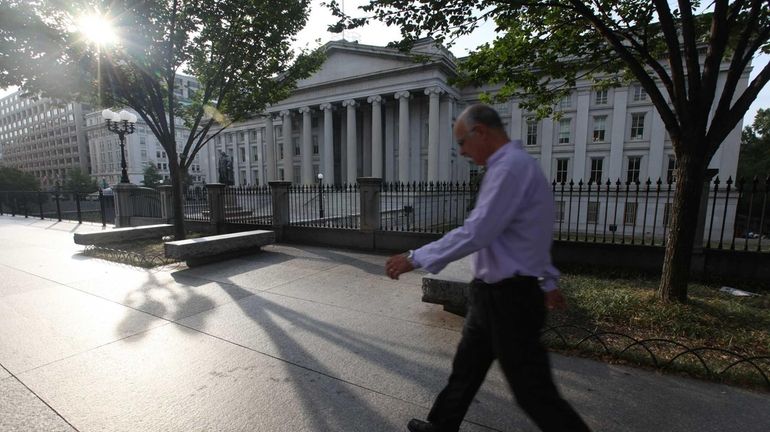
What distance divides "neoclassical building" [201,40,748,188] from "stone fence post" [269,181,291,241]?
18.2 m

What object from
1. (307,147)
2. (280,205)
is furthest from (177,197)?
(307,147)

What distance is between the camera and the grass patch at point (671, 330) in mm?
3248

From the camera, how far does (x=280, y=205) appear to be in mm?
10875

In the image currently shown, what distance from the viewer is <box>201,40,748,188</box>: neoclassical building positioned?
30922 millimetres

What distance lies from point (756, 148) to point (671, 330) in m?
60.7

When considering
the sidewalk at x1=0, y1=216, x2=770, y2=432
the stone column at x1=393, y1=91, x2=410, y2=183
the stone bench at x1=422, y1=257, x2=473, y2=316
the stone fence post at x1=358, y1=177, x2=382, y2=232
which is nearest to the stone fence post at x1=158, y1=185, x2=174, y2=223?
the sidewalk at x1=0, y1=216, x2=770, y2=432

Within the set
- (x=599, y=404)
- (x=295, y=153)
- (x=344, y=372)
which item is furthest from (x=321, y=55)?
(x=295, y=153)

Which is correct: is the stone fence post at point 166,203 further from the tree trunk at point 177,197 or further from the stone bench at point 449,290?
the stone bench at point 449,290

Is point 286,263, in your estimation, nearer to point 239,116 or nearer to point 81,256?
point 81,256

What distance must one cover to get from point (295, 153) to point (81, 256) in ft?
130

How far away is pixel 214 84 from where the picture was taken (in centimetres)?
1035

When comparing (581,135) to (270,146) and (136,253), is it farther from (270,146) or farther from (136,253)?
(270,146)

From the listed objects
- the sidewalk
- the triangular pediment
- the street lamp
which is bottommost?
the sidewalk

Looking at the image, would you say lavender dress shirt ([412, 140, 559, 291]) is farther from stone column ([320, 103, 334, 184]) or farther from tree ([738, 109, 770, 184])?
tree ([738, 109, 770, 184])
